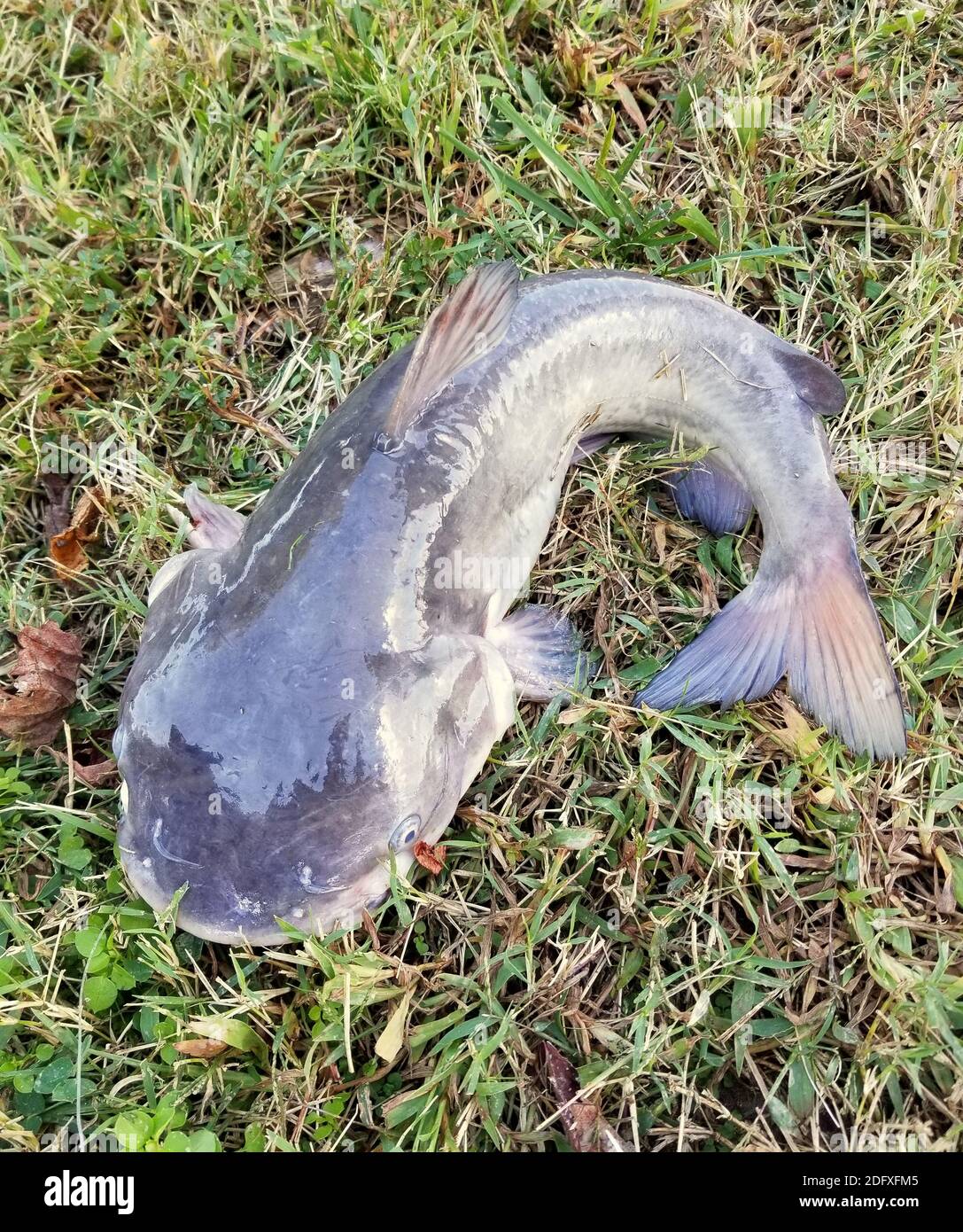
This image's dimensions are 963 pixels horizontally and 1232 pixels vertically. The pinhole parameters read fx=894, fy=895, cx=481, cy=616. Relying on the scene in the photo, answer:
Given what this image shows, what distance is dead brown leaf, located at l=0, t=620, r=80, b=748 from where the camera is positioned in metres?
2.95

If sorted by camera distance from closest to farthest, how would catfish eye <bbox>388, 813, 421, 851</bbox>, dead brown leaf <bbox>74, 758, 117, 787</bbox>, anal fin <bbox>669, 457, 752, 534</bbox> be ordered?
1. catfish eye <bbox>388, 813, 421, 851</bbox>
2. dead brown leaf <bbox>74, 758, 117, 787</bbox>
3. anal fin <bbox>669, 457, 752, 534</bbox>

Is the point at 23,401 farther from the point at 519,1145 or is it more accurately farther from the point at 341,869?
the point at 519,1145

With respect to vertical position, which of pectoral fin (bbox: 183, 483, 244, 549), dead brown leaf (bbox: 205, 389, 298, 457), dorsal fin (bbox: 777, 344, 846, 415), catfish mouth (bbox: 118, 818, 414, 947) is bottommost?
catfish mouth (bbox: 118, 818, 414, 947)

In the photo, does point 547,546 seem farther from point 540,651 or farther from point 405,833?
point 405,833

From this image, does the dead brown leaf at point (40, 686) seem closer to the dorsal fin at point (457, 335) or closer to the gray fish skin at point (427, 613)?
the gray fish skin at point (427, 613)

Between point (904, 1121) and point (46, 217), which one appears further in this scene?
point (46, 217)

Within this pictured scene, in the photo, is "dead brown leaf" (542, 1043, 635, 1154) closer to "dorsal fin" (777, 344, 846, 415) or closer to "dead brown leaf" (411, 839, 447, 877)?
"dead brown leaf" (411, 839, 447, 877)

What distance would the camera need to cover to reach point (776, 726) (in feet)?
9.30

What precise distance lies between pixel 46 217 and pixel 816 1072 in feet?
13.5

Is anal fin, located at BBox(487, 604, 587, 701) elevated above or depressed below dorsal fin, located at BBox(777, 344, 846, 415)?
below

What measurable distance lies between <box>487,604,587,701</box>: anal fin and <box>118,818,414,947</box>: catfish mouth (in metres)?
0.72

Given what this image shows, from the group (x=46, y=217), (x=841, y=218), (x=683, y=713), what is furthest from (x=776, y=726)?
(x=46, y=217)

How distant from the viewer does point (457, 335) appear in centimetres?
264

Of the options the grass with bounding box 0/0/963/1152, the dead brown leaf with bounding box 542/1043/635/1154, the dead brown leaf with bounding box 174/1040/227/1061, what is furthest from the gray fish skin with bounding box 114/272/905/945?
the dead brown leaf with bounding box 542/1043/635/1154
